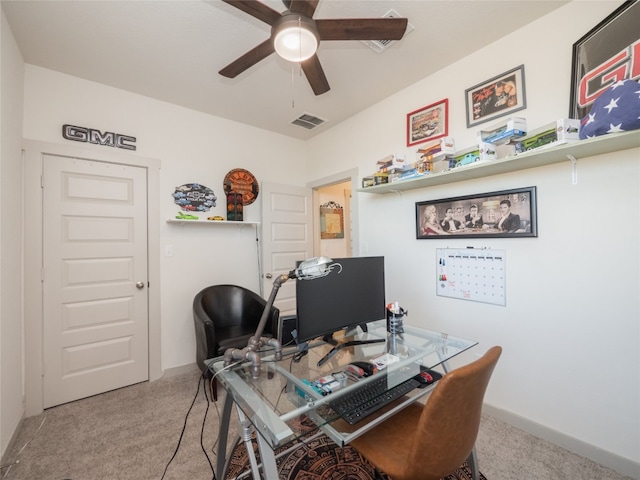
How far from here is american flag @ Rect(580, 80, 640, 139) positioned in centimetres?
127

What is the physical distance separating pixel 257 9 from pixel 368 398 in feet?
6.32

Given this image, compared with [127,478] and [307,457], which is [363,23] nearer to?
[307,457]

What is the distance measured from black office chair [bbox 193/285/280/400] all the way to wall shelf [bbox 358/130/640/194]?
1865 millimetres

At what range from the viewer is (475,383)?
3.07 ft

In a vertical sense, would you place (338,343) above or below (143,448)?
above

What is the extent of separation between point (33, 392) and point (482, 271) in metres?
3.63

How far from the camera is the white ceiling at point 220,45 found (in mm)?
1759

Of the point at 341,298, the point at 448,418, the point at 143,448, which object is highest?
the point at 341,298

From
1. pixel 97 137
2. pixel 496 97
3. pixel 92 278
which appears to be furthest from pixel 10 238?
pixel 496 97

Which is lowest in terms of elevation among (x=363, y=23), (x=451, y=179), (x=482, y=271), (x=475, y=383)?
(x=475, y=383)

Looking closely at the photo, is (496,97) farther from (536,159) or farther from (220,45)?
(220,45)

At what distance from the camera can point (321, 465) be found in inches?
63.6

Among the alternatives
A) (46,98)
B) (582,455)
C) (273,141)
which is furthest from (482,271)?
(46,98)

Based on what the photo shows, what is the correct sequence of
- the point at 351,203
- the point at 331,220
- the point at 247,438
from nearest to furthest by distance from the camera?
1. the point at 247,438
2. the point at 351,203
3. the point at 331,220
